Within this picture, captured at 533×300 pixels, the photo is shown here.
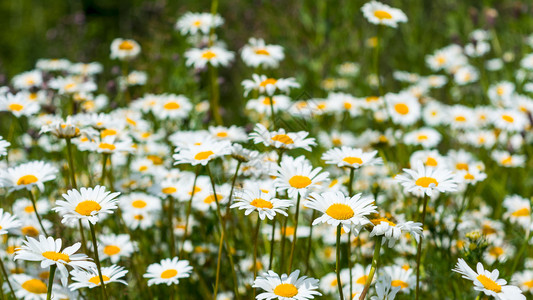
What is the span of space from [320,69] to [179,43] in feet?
4.46

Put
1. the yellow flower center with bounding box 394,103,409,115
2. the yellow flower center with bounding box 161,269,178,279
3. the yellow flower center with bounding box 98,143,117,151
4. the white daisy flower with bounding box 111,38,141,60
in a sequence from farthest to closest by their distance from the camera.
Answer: the white daisy flower with bounding box 111,38,141,60 → the yellow flower center with bounding box 394,103,409,115 → the yellow flower center with bounding box 98,143,117,151 → the yellow flower center with bounding box 161,269,178,279

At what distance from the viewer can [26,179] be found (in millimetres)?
2033

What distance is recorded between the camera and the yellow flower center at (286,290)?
1.54 metres

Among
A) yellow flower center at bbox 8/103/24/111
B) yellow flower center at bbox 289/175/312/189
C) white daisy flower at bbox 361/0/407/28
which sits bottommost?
yellow flower center at bbox 289/175/312/189

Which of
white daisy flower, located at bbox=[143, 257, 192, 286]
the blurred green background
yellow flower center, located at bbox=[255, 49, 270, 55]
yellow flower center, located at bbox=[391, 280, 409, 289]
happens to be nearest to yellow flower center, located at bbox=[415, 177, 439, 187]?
yellow flower center, located at bbox=[391, 280, 409, 289]

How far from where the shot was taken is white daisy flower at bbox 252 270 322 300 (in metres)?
1.52

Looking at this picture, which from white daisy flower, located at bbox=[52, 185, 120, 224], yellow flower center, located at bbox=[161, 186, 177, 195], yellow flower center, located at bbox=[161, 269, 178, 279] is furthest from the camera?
yellow flower center, located at bbox=[161, 186, 177, 195]

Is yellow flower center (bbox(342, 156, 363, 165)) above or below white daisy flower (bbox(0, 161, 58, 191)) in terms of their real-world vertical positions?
above

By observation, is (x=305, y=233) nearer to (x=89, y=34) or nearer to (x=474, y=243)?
(x=474, y=243)

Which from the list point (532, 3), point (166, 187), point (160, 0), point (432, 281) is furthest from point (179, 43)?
point (532, 3)

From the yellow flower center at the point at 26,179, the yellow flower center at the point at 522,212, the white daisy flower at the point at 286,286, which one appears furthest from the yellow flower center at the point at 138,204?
the yellow flower center at the point at 522,212

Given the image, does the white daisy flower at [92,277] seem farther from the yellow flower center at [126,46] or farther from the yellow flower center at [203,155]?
the yellow flower center at [126,46]

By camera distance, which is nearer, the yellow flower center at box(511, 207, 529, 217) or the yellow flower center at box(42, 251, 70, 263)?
the yellow flower center at box(42, 251, 70, 263)

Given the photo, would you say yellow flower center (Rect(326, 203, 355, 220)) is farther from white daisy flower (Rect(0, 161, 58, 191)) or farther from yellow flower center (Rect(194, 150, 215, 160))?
white daisy flower (Rect(0, 161, 58, 191))
